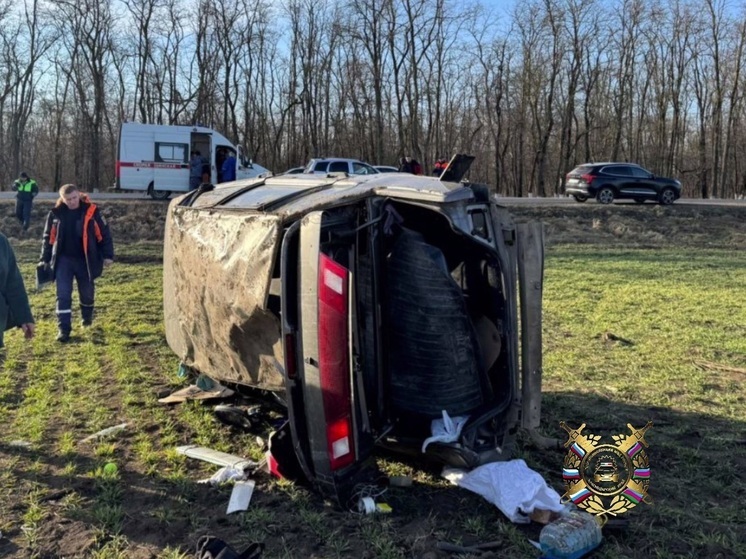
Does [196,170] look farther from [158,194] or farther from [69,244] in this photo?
[69,244]

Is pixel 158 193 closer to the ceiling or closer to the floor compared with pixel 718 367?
closer to the ceiling

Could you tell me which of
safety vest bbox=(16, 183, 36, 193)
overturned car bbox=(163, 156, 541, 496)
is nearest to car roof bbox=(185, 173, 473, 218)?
overturned car bbox=(163, 156, 541, 496)

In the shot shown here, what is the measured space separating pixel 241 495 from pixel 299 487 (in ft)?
1.01

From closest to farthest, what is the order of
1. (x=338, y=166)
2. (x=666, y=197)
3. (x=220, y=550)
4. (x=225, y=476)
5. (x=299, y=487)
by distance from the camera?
(x=220, y=550), (x=299, y=487), (x=225, y=476), (x=338, y=166), (x=666, y=197)

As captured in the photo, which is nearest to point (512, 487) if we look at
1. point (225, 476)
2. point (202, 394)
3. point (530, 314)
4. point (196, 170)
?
point (530, 314)

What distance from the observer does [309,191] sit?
3.86 metres

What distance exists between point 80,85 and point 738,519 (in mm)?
43986

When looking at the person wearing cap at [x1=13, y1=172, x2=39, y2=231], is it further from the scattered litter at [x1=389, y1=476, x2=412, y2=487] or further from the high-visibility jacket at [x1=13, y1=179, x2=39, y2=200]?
the scattered litter at [x1=389, y1=476, x2=412, y2=487]

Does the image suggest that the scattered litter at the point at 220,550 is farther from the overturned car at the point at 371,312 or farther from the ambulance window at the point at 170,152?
the ambulance window at the point at 170,152

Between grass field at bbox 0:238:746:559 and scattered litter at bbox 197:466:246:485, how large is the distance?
6 cm

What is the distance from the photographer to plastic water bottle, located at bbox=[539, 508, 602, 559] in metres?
2.71

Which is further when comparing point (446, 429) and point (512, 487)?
point (446, 429)

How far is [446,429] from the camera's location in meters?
3.44

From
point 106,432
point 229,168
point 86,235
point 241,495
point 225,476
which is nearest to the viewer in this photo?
point 241,495
